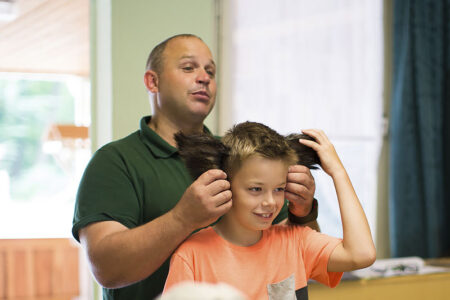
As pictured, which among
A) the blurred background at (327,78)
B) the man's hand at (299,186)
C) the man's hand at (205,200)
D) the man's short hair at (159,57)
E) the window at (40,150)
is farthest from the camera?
the window at (40,150)

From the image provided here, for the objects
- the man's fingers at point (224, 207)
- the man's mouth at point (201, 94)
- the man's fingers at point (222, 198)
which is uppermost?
the man's mouth at point (201, 94)

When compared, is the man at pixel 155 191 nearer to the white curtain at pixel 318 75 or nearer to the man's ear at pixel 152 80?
the man's ear at pixel 152 80

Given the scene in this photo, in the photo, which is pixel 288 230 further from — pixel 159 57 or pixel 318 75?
pixel 318 75

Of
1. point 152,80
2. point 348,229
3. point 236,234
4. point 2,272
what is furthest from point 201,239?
point 2,272

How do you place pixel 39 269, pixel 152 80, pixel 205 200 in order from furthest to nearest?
pixel 39 269, pixel 152 80, pixel 205 200

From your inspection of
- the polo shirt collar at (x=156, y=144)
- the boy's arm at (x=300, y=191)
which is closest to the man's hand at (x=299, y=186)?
the boy's arm at (x=300, y=191)

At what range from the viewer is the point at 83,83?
13.3ft

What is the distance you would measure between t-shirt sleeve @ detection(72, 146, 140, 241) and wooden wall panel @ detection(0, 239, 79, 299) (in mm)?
3186

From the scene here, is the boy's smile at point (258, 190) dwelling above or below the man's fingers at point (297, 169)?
below

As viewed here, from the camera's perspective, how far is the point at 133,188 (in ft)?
4.04

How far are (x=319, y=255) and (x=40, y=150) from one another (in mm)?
3407

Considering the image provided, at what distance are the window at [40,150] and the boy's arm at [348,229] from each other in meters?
2.94

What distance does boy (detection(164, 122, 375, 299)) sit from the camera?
1.01 m

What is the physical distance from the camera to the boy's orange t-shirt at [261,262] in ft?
3.28
